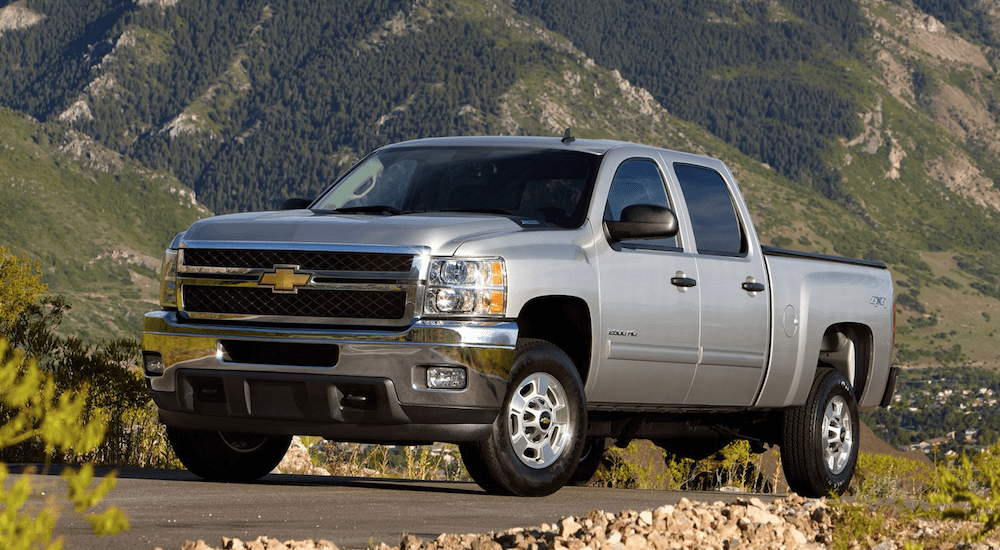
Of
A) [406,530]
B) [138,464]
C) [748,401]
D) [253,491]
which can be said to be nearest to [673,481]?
[748,401]

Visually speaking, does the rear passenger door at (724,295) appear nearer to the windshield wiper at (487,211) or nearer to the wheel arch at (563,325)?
the wheel arch at (563,325)

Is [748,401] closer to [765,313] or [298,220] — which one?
[765,313]

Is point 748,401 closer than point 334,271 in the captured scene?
No

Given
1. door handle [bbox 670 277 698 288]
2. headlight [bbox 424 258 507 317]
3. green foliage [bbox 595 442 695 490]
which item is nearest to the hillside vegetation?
green foliage [bbox 595 442 695 490]

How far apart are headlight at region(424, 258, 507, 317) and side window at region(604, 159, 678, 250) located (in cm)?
124

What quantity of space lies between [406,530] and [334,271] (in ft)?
5.46

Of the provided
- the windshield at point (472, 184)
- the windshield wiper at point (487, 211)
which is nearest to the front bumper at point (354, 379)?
the windshield wiper at point (487, 211)

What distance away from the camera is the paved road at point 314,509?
5984 millimetres

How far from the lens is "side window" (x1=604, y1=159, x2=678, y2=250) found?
857 centimetres

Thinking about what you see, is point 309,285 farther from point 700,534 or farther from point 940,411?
point 940,411

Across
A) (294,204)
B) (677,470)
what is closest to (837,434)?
(677,470)

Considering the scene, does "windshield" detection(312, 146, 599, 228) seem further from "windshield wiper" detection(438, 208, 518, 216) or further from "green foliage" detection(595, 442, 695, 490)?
"green foliage" detection(595, 442, 695, 490)

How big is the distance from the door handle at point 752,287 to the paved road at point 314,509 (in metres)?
1.35

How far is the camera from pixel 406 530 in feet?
20.5
